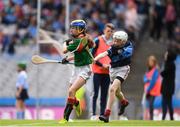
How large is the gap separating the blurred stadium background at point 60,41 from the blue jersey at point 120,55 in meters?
6.19

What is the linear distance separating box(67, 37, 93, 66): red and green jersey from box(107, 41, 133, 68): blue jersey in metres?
0.58

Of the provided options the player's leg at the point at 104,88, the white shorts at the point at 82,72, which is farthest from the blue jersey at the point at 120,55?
the player's leg at the point at 104,88

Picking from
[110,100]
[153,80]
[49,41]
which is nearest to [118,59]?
[110,100]

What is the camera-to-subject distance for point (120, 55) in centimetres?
2136

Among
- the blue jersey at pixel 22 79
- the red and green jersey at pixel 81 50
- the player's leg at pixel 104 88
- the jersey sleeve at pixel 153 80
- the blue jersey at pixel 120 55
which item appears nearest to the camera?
the red and green jersey at pixel 81 50

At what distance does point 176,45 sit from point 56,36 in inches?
204

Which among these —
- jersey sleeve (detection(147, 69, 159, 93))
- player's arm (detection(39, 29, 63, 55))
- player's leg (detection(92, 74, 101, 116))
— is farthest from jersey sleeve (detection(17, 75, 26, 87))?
player's leg (detection(92, 74, 101, 116))

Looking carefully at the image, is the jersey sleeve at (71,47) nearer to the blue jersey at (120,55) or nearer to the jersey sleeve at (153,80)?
the blue jersey at (120,55)

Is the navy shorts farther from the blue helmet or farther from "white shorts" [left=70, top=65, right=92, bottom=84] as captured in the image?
the blue helmet

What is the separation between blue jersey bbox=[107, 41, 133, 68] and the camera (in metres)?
21.3

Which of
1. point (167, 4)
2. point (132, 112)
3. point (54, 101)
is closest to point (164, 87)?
point (132, 112)

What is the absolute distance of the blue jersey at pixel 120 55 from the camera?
21312mm

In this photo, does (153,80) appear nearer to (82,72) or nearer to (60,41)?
(60,41)

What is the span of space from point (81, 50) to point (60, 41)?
8.51 meters
